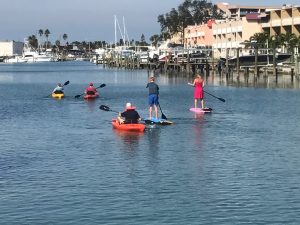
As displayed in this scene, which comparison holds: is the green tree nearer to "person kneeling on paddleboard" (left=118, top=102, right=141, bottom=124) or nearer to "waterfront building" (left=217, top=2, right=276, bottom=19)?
"waterfront building" (left=217, top=2, right=276, bottom=19)

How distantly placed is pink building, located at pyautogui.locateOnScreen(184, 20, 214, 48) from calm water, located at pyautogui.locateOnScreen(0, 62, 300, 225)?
383ft

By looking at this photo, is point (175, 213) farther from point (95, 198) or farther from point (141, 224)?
point (95, 198)

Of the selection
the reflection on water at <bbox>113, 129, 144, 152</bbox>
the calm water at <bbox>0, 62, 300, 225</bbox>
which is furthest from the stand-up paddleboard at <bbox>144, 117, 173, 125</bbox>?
the reflection on water at <bbox>113, 129, 144, 152</bbox>

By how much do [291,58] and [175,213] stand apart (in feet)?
Answer: 258

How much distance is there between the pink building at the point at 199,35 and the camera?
521 ft

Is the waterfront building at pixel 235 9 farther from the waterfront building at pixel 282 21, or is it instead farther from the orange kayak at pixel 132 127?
the orange kayak at pixel 132 127

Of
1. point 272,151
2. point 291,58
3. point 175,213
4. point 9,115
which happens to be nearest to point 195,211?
point 175,213

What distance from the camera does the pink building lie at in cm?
15875

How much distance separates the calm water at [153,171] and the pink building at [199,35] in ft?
383

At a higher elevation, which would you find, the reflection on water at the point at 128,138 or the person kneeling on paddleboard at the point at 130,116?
the person kneeling on paddleboard at the point at 130,116

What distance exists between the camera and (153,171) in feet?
78.4

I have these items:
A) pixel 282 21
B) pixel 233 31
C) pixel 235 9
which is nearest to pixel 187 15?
pixel 235 9

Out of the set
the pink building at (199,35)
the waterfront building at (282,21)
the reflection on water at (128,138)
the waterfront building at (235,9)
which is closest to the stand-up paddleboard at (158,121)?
the reflection on water at (128,138)

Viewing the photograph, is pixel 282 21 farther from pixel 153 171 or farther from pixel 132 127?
pixel 153 171
